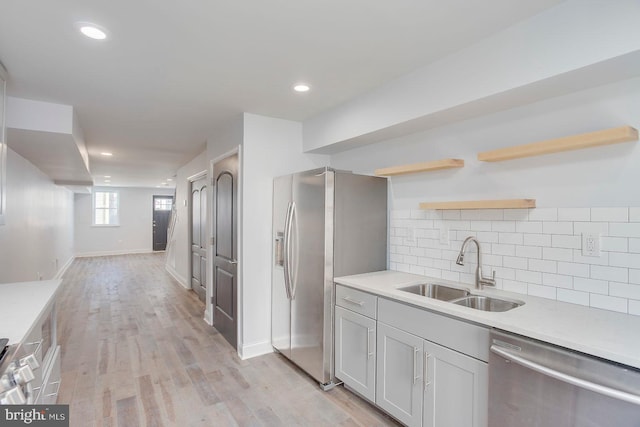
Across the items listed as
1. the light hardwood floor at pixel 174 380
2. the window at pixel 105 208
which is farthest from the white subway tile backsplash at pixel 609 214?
the window at pixel 105 208

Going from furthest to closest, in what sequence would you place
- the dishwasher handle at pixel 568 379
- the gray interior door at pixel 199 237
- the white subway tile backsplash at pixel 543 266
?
the gray interior door at pixel 199 237 < the white subway tile backsplash at pixel 543 266 < the dishwasher handle at pixel 568 379

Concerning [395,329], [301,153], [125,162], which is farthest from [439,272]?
[125,162]

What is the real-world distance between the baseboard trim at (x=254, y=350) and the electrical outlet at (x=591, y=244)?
283 cm

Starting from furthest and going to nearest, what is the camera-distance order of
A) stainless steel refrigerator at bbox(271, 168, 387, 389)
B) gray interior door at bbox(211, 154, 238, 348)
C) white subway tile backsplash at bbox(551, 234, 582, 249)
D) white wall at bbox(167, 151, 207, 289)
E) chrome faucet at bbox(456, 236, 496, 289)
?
white wall at bbox(167, 151, 207, 289), gray interior door at bbox(211, 154, 238, 348), stainless steel refrigerator at bbox(271, 168, 387, 389), chrome faucet at bbox(456, 236, 496, 289), white subway tile backsplash at bbox(551, 234, 582, 249)

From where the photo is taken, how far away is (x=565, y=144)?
1768 millimetres

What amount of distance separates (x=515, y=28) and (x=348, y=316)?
2162mm

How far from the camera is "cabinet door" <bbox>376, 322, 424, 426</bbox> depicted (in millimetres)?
1977

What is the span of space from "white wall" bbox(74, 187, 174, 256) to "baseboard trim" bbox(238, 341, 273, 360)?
10.1 m

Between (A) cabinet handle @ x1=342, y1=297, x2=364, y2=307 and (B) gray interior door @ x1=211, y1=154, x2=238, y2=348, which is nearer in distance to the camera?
(A) cabinet handle @ x1=342, y1=297, x2=364, y2=307

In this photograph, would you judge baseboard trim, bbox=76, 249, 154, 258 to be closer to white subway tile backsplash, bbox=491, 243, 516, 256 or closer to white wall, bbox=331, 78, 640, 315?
white wall, bbox=331, 78, 640, 315

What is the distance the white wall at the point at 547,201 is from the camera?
170 cm

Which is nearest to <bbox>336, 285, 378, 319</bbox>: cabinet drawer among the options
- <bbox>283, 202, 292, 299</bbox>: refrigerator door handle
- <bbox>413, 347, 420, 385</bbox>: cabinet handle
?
<bbox>413, 347, 420, 385</bbox>: cabinet handle

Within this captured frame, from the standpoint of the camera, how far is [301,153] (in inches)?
144

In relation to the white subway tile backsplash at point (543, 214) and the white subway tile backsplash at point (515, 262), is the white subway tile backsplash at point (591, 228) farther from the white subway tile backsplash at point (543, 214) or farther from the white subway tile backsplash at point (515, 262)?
the white subway tile backsplash at point (515, 262)
